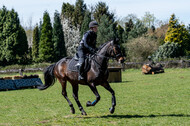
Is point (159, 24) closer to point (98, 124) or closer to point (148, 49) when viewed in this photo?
point (148, 49)

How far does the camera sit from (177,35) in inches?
1802

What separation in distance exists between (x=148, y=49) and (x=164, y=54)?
694 cm

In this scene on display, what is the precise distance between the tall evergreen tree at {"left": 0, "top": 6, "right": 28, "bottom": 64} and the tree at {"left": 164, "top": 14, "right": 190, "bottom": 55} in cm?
2774

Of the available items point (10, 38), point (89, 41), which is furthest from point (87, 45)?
point (10, 38)

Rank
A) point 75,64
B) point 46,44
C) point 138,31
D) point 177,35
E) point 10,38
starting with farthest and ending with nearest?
point 138,31 < point 46,44 < point 10,38 < point 177,35 < point 75,64

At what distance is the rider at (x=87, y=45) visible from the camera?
8367mm

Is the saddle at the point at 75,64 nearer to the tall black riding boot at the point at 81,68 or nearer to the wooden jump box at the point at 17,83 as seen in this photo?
the tall black riding boot at the point at 81,68

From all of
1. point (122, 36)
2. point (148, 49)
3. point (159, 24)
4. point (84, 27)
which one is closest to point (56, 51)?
point (84, 27)

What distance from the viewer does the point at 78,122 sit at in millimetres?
7688

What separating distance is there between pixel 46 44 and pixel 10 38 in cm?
687

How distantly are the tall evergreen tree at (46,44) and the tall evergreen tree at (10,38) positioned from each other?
4.11m

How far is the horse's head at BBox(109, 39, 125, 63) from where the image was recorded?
798 cm

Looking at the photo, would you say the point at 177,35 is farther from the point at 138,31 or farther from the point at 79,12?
the point at 79,12

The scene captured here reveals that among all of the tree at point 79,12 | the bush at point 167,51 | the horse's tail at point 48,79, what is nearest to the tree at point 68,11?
the tree at point 79,12
